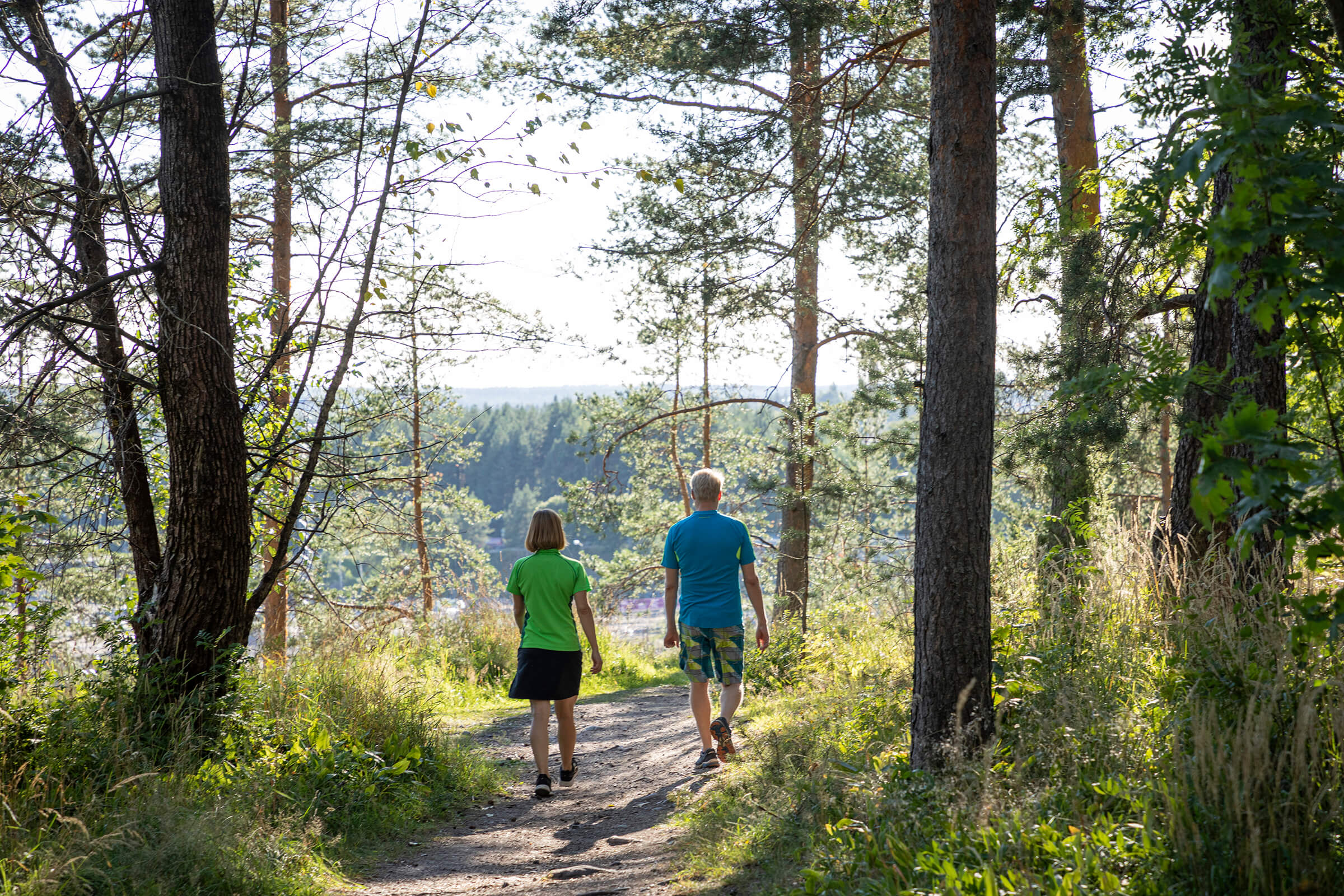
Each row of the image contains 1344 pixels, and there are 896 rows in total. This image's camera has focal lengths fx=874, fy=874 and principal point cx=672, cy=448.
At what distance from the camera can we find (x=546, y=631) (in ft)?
19.2

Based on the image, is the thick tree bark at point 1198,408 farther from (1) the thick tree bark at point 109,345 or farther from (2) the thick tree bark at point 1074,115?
(1) the thick tree bark at point 109,345

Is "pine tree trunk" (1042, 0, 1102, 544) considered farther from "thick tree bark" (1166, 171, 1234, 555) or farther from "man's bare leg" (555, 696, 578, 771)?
"man's bare leg" (555, 696, 578, 771)

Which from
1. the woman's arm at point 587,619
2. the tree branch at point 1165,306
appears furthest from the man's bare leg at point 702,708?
the tree branch at point 1165,306

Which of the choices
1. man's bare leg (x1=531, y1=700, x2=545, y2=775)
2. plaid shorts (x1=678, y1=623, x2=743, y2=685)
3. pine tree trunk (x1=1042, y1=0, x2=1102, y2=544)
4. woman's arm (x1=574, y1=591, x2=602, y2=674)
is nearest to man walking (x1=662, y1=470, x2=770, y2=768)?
plaid shorts (x1=678, y1=623, x2=743, y2=685)

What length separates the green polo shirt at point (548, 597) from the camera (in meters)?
5.87

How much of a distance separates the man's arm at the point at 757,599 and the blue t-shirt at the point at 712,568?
63 mm

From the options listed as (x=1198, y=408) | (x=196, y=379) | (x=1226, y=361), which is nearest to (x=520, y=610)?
(x=196, y=379)

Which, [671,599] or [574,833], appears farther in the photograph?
[671,599]

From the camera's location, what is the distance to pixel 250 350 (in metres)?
8.16

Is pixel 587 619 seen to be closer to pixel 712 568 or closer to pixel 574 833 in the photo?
pixel 712 568

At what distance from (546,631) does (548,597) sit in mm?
227

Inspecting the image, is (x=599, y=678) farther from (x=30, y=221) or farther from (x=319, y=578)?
(x=30, y=221)

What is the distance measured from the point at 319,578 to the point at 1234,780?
18201 mm

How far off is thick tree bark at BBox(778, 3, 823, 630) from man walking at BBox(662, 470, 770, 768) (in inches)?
107
